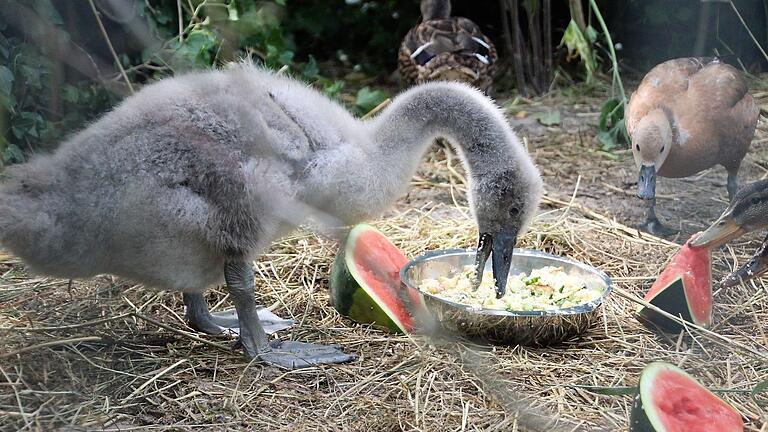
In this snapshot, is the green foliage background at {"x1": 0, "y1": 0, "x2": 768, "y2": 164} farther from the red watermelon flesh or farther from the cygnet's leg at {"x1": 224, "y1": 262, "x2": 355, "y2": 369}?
the red watermelon flesh

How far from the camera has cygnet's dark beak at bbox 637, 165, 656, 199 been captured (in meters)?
4.05

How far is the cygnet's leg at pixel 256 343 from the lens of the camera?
2984 millimetres

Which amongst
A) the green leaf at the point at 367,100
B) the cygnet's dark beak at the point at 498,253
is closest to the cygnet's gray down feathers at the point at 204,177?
the cygnet's dark beak at the point at 498,253

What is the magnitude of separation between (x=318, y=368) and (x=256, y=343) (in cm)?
26

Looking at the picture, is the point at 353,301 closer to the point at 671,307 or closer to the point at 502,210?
the point at 502,210

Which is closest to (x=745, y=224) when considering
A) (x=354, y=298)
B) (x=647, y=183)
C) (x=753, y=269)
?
(x=753, y=269)

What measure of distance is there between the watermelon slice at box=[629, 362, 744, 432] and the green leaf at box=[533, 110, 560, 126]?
350cm

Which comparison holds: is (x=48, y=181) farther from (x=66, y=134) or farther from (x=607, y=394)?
(x=607, y=394)

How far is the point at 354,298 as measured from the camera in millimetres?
3264

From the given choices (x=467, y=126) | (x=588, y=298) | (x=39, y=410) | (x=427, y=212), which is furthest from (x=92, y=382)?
(x=427, y=212)

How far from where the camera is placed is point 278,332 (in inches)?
130

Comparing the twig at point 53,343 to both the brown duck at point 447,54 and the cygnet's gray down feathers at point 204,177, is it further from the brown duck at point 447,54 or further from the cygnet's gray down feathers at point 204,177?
the brown duck at point 447,54

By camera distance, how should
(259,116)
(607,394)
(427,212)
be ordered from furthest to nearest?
(427,212), (259,116), (607,394)

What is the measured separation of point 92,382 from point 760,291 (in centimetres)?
256
